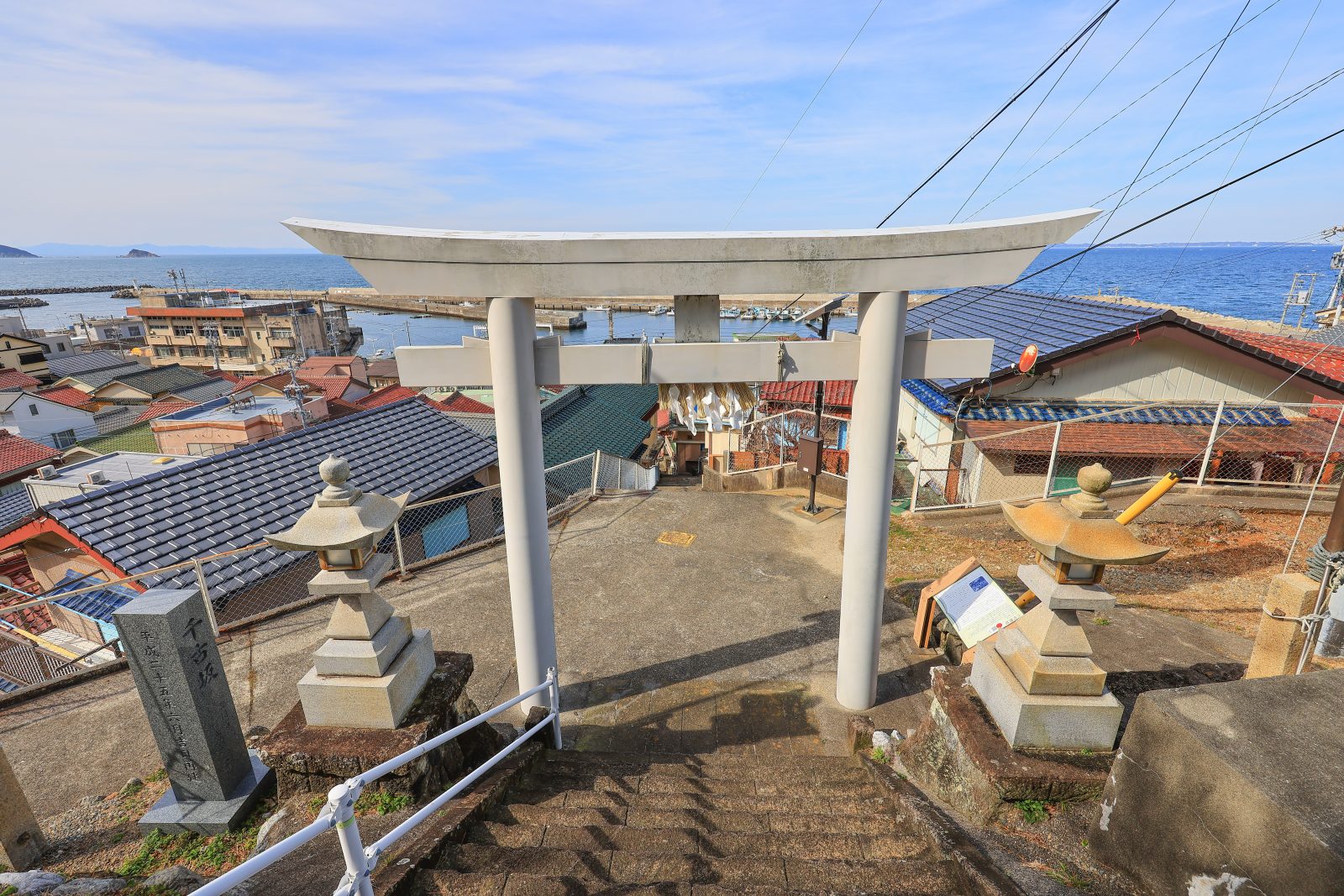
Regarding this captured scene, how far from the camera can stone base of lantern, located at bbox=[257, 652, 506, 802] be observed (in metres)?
4.20

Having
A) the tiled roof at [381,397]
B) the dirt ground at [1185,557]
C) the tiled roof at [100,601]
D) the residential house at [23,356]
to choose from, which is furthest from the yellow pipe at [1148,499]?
the residential house at [23,356]

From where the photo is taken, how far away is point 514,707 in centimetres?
645

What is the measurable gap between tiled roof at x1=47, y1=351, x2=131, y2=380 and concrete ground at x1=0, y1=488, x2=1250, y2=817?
56.7 metres

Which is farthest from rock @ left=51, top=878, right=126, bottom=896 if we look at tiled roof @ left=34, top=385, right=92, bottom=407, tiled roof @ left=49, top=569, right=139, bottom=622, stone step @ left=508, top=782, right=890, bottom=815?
tiled roof @ left=34, top=385, right=92, bottom=407

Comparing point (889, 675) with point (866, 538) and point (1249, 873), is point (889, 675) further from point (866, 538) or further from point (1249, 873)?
point (1249, 873)

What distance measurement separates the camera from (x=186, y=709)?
4.43m

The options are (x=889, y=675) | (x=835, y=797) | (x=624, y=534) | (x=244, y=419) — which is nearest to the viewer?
(x=835, y=797)

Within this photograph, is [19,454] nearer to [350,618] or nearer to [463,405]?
[463,405]

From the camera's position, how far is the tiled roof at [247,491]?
9164 millimetres

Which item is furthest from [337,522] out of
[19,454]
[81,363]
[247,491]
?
[81,363]

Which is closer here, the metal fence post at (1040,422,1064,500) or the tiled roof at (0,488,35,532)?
the metal fence post at (1040,422,1064,500)

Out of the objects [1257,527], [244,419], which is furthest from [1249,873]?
[244,419]

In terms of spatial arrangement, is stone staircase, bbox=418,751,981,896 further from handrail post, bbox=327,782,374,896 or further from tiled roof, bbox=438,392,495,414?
tiled roof, bbox=438,392,495,414

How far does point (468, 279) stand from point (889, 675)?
6197 mm
